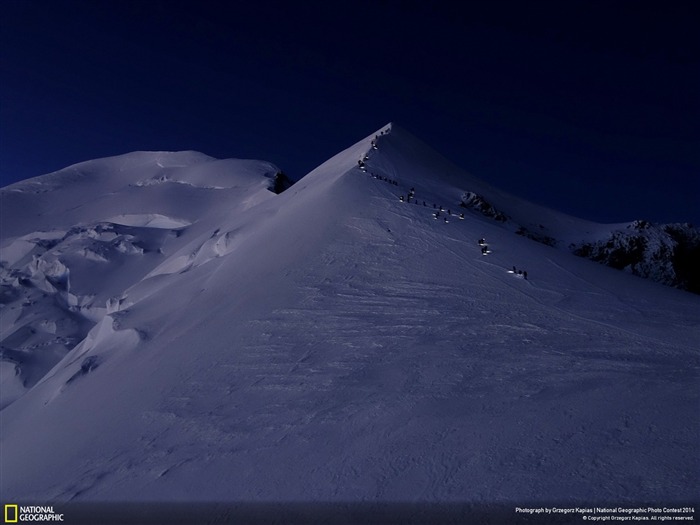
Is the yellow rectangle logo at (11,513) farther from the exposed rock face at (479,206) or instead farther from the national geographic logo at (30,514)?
the exposed rock face at (479,206)

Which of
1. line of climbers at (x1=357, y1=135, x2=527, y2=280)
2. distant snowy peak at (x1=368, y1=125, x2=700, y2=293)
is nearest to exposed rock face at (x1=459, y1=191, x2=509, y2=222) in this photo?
distant snowy peak at (x1=368, y1=125, x2=700, y2=293)

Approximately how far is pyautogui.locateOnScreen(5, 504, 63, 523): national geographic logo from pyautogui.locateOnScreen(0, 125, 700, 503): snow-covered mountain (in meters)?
0.28

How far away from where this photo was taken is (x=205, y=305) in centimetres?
1410

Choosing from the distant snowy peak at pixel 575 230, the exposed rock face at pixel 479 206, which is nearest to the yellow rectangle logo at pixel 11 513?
the distant snowy peak at pixel 575 230

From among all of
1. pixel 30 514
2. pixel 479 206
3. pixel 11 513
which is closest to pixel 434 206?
pixel 479 206

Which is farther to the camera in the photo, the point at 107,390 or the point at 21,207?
the point at 21,207

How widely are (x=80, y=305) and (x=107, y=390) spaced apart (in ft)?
58.0

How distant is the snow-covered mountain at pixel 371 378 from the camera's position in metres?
6.23

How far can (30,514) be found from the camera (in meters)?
7.26

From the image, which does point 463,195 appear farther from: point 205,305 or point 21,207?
point 21,207

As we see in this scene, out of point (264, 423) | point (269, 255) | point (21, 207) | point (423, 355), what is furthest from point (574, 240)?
point (21, 207)

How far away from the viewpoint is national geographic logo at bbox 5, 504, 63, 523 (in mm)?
6992

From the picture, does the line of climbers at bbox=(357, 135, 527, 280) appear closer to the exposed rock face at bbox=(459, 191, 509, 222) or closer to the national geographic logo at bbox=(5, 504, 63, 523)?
the exposed rock face at bbox=(459, 191, 509, 222)

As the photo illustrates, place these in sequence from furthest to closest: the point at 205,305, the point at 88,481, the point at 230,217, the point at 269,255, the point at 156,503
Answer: the point at 230,217 → the point at 269,255 → the point at 205,305 → the point at 88,481 → the point at 156,503
